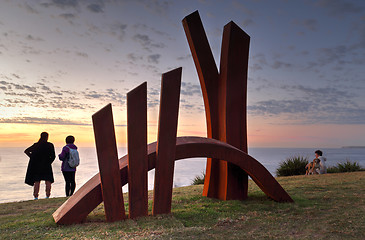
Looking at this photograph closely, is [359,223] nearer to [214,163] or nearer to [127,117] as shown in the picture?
[214,163]

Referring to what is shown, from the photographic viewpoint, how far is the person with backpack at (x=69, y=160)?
7426 mm

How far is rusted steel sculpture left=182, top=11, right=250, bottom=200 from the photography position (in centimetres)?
621

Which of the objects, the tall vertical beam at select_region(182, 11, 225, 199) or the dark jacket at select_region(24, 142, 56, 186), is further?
the dark jacket at select_region(24, 142, 56, 186)

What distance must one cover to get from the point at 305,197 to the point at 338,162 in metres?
8.40

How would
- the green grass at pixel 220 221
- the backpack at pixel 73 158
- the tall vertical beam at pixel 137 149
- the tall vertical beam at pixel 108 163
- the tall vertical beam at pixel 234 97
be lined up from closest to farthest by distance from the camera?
the green grass at pixel 220 221, the tall vertical beam at pixel 108 163, the tall vertical beam at pixel 137 149, the tall vertical beam at pixel 234 97, the backpack at pixel 73 158

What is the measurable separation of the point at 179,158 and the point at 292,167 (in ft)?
31.8

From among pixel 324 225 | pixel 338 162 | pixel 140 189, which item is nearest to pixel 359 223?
pixel 324 225

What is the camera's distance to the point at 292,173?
13.4 m

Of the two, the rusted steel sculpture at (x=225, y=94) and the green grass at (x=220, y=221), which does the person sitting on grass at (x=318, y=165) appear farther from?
the rusted steel sculpture at (x=225, y=94)

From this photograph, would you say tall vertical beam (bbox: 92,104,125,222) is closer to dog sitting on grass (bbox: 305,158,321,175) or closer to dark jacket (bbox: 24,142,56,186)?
dark jacket (bbox: 24,142,56,186)

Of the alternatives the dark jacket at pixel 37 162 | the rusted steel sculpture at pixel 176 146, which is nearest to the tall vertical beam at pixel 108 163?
the rusted steel sculpture at pixel 176 146

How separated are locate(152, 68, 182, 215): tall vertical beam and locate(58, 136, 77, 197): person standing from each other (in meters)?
3.48

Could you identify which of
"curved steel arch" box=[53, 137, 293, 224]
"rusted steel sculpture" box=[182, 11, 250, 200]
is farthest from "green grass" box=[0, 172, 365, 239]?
"rusted steel sculpture" box=[182, 11, 250, 200]

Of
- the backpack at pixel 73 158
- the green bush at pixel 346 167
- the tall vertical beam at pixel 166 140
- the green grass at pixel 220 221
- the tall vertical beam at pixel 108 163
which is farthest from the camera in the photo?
the green bush at pixel 346 167
